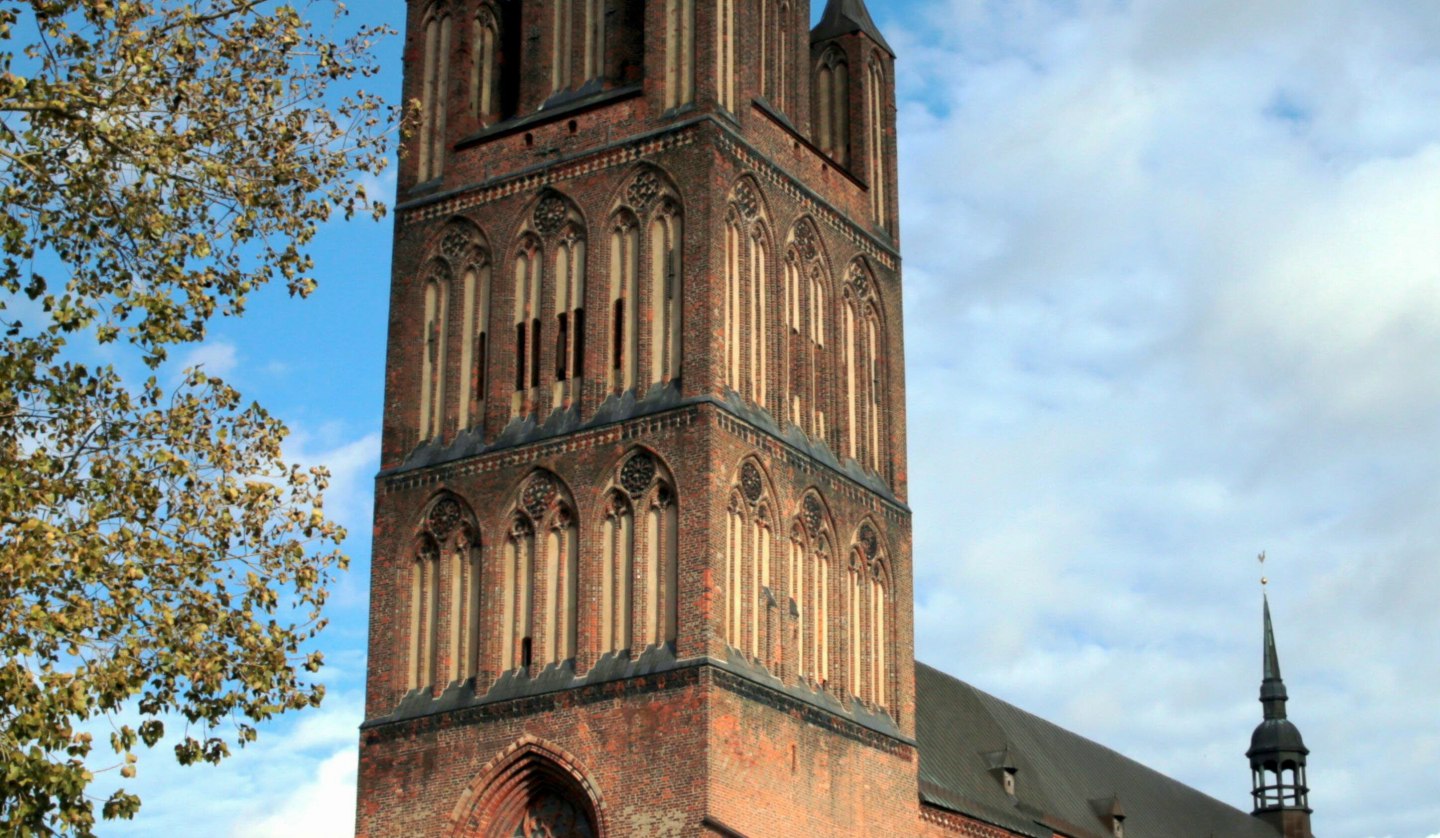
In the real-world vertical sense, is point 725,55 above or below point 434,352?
above

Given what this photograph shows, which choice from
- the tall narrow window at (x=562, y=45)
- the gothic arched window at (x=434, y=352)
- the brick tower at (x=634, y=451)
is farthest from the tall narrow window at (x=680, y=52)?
the gothic arched window at (x=434, y=352)

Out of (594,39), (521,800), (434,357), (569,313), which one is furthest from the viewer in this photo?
(594,39)

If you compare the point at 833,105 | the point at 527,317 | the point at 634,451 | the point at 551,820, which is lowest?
the point at 551,820

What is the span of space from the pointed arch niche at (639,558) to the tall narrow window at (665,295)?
1347 mm

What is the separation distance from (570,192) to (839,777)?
30.3 ft

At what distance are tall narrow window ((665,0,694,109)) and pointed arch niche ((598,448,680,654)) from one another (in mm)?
5438

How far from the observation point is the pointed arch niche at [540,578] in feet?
103

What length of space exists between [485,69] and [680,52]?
3.73 m

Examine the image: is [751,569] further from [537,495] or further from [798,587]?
[537,495]

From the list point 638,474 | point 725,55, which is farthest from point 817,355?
point 725,55

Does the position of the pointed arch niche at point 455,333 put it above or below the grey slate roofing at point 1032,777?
above

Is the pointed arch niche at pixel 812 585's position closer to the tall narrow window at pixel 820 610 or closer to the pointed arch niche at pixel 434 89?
the tall narrow window at pixel 820 610

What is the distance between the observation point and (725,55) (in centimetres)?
3359

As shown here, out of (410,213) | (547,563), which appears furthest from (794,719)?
(410,213)
